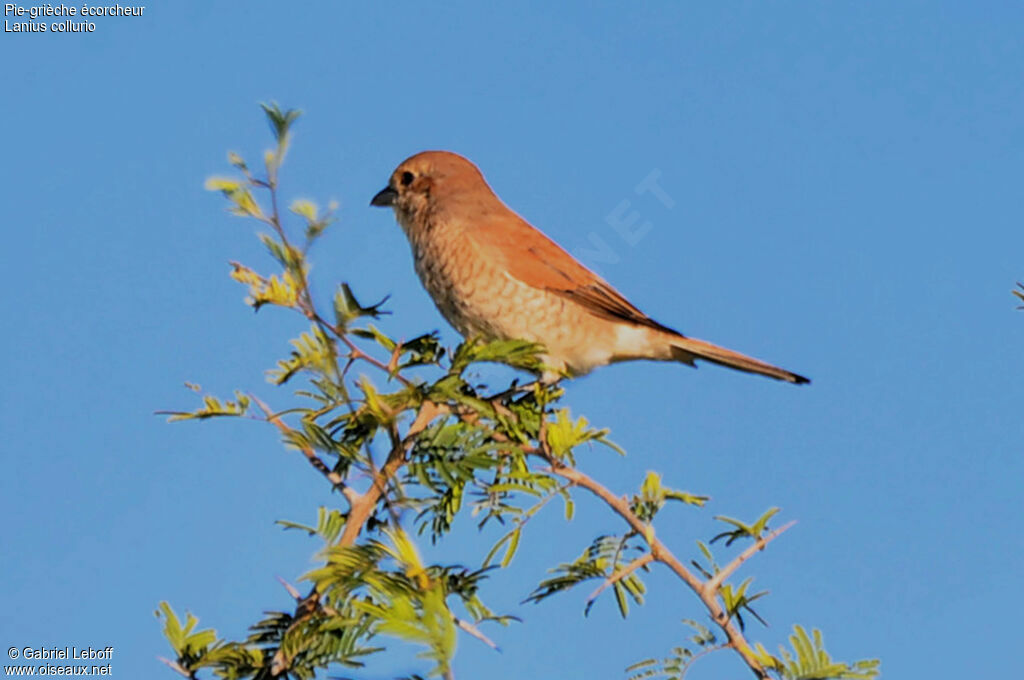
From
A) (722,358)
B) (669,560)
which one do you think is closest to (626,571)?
(669,560)

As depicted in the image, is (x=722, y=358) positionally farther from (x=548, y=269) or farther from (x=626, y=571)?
(x=626, y=571)

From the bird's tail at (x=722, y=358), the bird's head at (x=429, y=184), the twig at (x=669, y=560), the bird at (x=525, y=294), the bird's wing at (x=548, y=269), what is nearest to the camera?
the twig at (x=669, y=560)

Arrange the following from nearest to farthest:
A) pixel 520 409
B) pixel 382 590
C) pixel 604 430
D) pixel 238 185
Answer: pixel 382 590, pixel 238 185, pixel 604 430, pixel 520 409

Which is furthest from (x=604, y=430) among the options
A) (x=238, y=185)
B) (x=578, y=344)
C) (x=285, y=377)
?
(x=578, y=344)

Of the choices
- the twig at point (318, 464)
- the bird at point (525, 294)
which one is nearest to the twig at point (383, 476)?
the twig at point (318, 464)

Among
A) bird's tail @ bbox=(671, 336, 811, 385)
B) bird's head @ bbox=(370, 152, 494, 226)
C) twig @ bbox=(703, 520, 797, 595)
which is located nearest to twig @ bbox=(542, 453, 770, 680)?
twig @ bbox=(703, 520, 797, 595)

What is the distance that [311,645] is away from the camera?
2566mm

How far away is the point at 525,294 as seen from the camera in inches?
197

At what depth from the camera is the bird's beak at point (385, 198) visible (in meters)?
5.63

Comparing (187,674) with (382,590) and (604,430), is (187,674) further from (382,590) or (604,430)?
Answer: (604,430)

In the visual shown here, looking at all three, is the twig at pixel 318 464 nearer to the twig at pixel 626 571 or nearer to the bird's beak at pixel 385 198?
the twig at pixel 626 571

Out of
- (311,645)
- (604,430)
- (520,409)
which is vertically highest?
(520,409)

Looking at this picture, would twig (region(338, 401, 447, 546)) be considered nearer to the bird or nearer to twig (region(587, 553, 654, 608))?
twig (region(587, 553, 654, 608))

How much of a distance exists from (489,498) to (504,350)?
1.23ft
